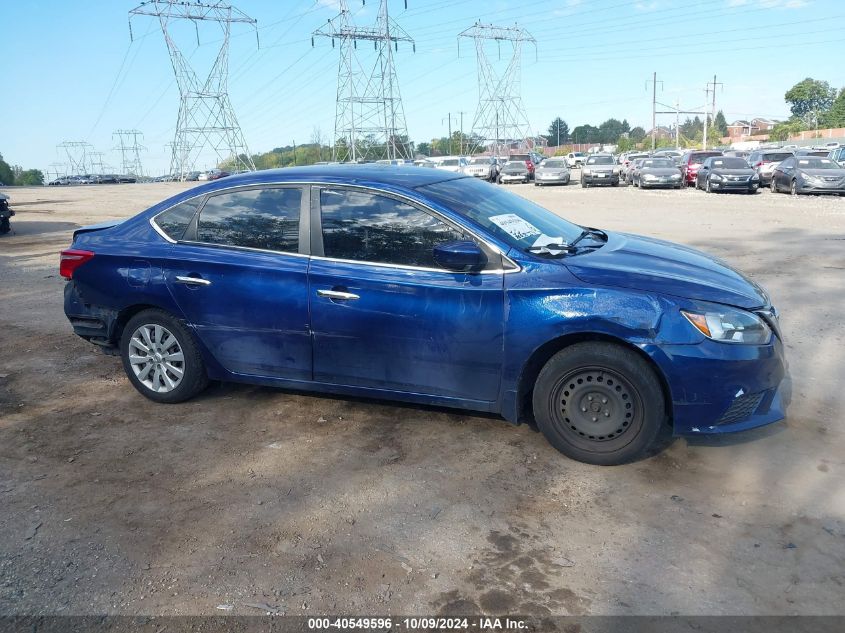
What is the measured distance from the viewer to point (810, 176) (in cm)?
2241

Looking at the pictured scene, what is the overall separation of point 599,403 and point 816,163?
23.6 metres

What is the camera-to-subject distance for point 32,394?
211 inches

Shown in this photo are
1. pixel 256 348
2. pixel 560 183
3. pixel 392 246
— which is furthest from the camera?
pixel 560 183

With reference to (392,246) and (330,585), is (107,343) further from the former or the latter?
(330,585)

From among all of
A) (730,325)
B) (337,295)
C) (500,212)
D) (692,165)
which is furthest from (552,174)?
(730,325)

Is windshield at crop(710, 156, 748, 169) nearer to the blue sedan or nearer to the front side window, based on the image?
the blue sedan

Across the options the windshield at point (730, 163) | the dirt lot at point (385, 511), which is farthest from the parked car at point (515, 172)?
the dirt lot at point (385, 511)

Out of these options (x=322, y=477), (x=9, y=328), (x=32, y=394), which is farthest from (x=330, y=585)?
(x=9, y=328)

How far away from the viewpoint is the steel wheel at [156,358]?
4922mm

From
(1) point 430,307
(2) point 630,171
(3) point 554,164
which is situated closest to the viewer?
(1) point 430,307

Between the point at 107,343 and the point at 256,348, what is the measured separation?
4.46ft

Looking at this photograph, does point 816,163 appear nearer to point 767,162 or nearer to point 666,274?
point 767,162

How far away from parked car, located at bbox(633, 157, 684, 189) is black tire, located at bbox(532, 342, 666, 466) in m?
26.4

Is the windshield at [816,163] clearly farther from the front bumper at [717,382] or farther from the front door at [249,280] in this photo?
the front door at [249,280]
